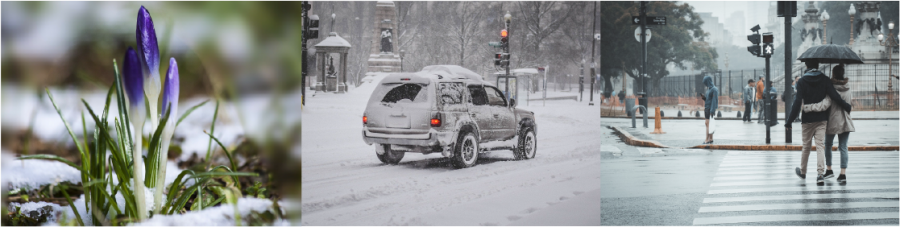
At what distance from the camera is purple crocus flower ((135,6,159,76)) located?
11.0 ft

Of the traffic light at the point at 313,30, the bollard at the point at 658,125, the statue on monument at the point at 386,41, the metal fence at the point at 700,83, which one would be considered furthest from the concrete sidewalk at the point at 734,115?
the traffic light at the point at 313,30

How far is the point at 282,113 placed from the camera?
5105 mm

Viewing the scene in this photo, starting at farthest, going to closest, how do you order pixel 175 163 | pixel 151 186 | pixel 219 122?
pixel 219 122 < pixel 175 163 < pixel 151 186

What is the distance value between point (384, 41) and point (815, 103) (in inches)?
138

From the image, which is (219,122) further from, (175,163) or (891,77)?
(891,77)

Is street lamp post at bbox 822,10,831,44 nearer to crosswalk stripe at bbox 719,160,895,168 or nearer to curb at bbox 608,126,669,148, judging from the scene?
crosswalk stripe at bbox 719,160,895,168

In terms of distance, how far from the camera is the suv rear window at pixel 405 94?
192 inches

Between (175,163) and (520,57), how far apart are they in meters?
2.74

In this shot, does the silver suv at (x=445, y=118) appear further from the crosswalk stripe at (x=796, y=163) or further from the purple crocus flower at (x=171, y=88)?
the purple crocus flower at (x=171, y=88)

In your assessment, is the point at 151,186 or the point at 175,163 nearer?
the point at 151,186

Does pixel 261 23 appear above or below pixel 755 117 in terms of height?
above

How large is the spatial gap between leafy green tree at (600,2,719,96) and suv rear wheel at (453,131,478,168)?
1.17 m

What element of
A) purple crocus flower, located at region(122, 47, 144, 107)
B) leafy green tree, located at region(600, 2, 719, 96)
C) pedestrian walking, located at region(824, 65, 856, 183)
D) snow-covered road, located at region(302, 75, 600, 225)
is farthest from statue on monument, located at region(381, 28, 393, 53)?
pedestrian walking, located at region(824, 65, 856, 183)

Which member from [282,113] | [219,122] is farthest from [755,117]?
[219,122]
